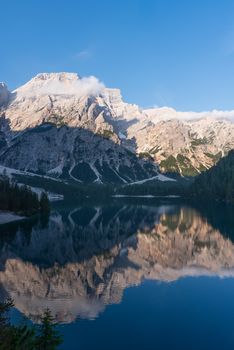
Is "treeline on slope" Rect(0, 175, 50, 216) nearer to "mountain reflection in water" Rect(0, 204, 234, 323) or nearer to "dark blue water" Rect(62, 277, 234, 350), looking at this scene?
"mountain reflection in water" Rect(0, 204, 234, 323)

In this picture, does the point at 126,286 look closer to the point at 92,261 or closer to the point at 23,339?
the point at 92,261

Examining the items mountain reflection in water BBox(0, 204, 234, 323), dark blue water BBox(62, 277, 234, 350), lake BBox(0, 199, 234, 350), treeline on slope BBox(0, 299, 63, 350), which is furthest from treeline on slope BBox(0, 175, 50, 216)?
treeline on slope BBox(0, 299, 63, 350)

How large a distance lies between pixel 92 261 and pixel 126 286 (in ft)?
69.9

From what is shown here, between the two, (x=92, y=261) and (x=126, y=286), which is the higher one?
(x=92, y=261)

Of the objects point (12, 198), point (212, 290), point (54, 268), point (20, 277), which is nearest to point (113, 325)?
point (212, 290)

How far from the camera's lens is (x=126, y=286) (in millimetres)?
67562

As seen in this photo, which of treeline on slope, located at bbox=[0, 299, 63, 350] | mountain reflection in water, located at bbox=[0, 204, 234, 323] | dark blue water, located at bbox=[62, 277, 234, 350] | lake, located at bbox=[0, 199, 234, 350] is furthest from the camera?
mountain reflection in water, located at bbox=[0, 204, 234, 323]

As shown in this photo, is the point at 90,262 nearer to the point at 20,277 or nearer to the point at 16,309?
the point at 20,277

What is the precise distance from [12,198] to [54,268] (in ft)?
353

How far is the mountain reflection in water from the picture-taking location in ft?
195

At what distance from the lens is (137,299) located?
196 ft

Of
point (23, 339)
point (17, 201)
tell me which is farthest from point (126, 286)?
point (17, 201)

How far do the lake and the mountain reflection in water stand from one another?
15 cm

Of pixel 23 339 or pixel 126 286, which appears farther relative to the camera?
pixel 126 286
